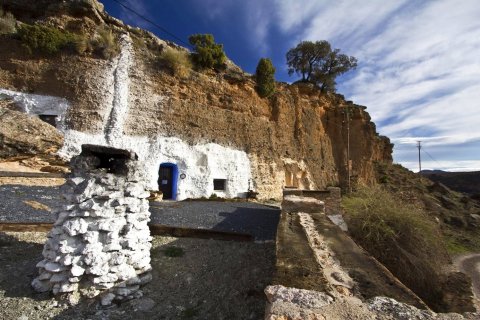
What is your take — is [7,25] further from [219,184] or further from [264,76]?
[264,76]

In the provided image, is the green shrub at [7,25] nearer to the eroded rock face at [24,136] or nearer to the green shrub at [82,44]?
the green shrub at [82,44]

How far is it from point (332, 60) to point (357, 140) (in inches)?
315

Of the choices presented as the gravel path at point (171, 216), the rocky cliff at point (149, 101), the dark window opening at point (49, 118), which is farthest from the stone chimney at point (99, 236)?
the dark window opening at point (49, 118)

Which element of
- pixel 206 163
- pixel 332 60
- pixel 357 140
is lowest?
pixel 206 163

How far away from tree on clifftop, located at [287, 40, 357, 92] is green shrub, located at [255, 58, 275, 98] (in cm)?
918

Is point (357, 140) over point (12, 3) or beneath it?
beneath

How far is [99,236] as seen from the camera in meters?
4.12

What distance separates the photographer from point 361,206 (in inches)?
313

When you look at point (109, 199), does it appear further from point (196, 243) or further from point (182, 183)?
point (182, 183)

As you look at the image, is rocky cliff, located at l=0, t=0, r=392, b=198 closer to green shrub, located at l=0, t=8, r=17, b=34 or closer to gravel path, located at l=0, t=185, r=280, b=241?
green shrub, located at l=0, t=8, r=17, b=34

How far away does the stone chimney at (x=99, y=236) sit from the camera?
3883 millimetres

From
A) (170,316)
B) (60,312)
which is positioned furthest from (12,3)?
(170,316)

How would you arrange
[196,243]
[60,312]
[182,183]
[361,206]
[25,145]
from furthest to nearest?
[182,183], [25,145], [361,206], [196,243], [60,312]

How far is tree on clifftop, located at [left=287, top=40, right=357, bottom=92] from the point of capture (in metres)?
25.9
